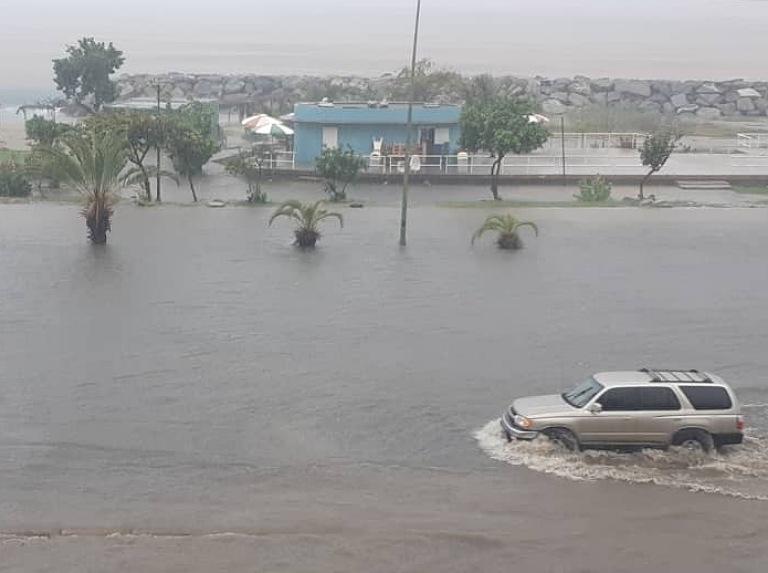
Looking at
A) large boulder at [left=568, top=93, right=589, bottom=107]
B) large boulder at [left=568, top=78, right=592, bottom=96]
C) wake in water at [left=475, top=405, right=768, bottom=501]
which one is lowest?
wake in water at [left=475, top=405, right=768, bottom=501]

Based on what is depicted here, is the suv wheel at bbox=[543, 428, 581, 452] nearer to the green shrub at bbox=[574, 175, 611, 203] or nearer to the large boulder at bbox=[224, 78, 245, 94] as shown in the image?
the green shrub at bbox=[574, 175, 611, 203]

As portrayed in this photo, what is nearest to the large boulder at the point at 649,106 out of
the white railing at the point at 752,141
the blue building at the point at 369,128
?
the white railing at the point at 752,141

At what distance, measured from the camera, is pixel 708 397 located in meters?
15.6

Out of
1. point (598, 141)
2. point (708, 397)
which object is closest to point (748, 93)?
point (598, 141)

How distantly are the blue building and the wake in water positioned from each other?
32.5 meters

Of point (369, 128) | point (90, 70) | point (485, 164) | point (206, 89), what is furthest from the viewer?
point (206, 89)

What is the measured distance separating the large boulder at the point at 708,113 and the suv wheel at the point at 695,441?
2719 inches

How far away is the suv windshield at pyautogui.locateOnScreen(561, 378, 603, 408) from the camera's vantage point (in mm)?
15625

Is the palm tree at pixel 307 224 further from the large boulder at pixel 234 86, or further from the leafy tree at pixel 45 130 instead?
the large boulder at pixel 234 86

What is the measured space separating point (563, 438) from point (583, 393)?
796mm

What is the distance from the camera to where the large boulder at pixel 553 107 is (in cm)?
7745

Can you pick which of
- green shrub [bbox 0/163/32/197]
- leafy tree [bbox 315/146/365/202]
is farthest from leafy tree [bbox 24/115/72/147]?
leafy tree [bbox 315/146/365/202]

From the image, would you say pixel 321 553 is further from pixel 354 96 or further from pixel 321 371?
pixel 354 96

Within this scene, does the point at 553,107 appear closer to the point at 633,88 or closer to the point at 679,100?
the point at 679,100
